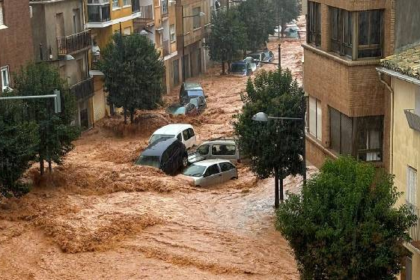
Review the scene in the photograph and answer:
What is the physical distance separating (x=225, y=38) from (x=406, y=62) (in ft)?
168

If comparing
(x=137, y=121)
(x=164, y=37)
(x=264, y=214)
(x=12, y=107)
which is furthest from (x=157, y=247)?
(x=164, y=37)

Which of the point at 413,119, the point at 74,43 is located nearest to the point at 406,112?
the point at 413,119

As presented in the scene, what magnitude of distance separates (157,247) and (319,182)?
34.8ft

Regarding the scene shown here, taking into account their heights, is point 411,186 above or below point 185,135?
above

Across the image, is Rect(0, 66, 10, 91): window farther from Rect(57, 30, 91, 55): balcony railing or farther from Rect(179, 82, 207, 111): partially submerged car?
Rect(179, 82, 207, 111): partially submerged car

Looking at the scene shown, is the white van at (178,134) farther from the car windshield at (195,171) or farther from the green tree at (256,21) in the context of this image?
the green tree at (256,21)

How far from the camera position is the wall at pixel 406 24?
72.7 ft

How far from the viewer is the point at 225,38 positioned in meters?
71.7

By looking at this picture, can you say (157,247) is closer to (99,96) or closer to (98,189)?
(98,189)

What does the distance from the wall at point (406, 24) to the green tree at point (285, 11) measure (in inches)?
2915

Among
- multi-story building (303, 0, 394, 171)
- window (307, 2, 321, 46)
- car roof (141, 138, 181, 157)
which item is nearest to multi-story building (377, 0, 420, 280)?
multi-story building (303, 0, 394, 171)

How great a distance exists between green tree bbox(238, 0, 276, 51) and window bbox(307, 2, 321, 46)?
51751mm

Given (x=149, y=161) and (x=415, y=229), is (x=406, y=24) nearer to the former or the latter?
(x=415, y=229)

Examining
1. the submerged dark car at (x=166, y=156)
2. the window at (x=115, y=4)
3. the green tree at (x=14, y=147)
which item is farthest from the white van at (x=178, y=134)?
the window at (x=115, y=4)
